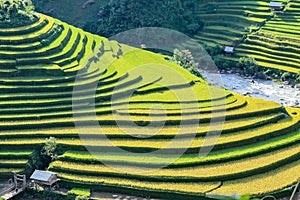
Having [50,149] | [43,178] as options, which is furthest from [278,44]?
[43,178]

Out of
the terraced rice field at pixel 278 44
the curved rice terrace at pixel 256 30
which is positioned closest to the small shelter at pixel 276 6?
the curved rice terrace at pixel 256 30

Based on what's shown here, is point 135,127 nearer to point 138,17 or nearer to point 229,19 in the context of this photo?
point 138,17

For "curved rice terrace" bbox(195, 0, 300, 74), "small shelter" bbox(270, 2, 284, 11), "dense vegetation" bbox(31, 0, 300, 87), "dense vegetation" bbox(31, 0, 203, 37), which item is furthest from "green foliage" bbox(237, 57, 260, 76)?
"small shelter" bbox(270, 2, 284, 11)

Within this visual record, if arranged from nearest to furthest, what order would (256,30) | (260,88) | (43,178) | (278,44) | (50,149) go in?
1. (43,178)
2. (50,149)
3. (260,88)
4. (278,44)
5. (256,30)

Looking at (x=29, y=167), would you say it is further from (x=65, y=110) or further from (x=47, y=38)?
(x=47, y=38)

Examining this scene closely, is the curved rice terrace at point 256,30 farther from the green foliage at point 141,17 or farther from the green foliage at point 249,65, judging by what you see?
the green foliage at point 141,17

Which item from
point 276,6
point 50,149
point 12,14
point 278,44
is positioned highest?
point 12,14

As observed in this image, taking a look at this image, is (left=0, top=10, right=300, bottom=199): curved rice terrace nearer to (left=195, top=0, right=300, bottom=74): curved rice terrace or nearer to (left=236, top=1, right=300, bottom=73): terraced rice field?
(left=236, top=1, right=300, bottom=73): terraced rice field
